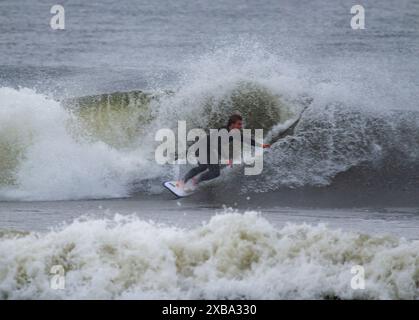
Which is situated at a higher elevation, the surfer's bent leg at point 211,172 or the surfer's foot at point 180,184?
the surfer's bent leg at point 211,172

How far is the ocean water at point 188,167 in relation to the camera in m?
8.68

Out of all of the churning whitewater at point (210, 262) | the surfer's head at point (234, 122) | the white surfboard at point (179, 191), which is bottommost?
the churning whitewater at point (210, 262)

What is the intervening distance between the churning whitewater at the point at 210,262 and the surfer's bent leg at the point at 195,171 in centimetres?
312

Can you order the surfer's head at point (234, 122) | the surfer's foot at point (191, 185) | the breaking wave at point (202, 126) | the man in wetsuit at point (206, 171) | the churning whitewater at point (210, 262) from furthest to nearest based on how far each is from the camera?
the breaking wave at point (202, 126) → the surfer's foot at point (191, 185) → the man in wetsuit at point (206, 171) → the surfer's head at point (234, 122) → the churning whitewater at point (210, 262)

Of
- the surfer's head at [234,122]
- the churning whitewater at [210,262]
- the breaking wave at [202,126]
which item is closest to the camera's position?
the churning whitewater at [210,262]

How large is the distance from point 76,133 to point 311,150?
13.1ft

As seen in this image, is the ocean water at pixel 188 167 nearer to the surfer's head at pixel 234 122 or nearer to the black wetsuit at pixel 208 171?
the black wetsuit at pixel 208 171

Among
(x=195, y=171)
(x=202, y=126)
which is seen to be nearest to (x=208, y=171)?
(x=195, y=171)

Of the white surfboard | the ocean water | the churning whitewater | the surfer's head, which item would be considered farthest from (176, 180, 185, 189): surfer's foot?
the churning whitewater

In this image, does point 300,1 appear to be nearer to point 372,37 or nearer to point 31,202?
point 372,37

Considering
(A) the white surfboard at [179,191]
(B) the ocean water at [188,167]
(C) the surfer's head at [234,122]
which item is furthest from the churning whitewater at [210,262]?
(A) the white surfboard at [179,191]

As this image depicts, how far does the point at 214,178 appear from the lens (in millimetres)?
12836
